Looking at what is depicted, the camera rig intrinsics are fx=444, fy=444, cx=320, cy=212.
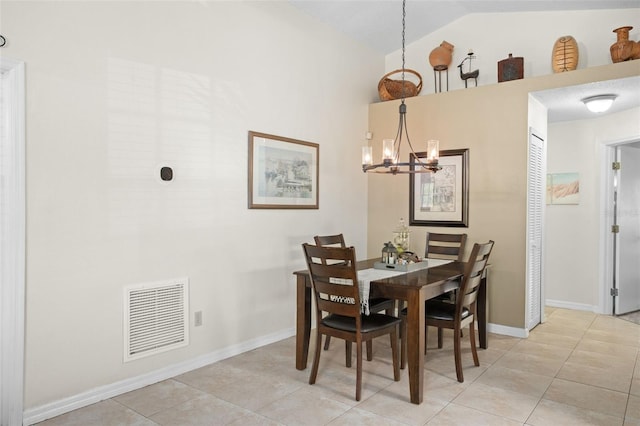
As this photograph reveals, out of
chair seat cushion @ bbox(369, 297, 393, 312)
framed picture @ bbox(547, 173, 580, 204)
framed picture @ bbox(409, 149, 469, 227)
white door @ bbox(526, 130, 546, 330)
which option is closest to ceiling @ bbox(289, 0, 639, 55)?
white door @ bbox(526, 130, 546, 330)

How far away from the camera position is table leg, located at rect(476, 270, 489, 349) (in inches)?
155

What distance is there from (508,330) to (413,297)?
206cm

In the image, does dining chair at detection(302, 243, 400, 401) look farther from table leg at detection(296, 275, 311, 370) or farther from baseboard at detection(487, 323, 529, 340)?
baseboard at detection(487, 323, 529, 340)

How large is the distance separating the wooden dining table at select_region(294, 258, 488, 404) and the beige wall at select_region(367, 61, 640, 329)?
1.03 m

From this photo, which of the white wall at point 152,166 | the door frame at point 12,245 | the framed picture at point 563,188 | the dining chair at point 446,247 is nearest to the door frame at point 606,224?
the framed picture at point 563,188

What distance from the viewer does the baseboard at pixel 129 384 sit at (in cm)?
262

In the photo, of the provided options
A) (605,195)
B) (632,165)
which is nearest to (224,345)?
(605,195)

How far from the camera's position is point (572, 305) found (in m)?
5.49

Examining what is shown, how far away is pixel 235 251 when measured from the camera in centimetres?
379

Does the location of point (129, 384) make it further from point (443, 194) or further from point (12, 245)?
point (443, 194)

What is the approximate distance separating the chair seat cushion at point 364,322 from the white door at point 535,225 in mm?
2031

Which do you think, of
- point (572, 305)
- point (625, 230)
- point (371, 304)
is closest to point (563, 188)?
point (625, 230)

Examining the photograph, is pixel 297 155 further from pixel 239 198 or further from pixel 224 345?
pixel 224 345

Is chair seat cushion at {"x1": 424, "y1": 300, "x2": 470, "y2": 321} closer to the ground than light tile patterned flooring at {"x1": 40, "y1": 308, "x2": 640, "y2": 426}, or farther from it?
farther from it
